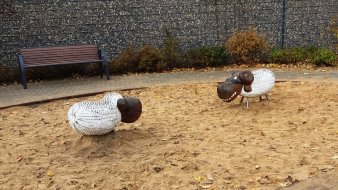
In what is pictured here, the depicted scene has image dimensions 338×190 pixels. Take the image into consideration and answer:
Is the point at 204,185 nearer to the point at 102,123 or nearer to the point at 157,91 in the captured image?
the point at 102,123

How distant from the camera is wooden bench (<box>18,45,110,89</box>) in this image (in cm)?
984

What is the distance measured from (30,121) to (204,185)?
3555 millimetres

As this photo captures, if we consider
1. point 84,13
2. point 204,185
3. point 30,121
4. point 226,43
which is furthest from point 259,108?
point 84,13

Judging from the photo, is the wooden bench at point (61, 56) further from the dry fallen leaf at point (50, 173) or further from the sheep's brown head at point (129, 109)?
the dry fallen leaf at point (50, 173)

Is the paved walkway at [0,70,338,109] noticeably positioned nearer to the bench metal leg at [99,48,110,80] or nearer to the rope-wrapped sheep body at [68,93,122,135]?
the bench metal leg at [99,48,110,80]

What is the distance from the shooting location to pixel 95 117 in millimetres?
4953

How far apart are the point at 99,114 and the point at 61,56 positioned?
5.50m

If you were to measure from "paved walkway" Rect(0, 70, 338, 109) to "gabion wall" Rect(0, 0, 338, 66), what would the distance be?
123 cm

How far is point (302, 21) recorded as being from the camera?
1213 centimetres

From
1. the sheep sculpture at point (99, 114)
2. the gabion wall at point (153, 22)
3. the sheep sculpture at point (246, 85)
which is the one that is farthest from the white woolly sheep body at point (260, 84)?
the gabion wall at point (153, 22)

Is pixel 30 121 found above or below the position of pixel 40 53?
below

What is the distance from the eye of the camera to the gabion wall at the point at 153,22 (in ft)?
35.0

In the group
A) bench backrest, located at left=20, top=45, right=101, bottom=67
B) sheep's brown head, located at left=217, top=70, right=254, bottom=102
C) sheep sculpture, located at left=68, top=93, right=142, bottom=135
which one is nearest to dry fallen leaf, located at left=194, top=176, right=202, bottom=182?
sheep sculpture, located at left=68, top=93, right=142, bottom=135

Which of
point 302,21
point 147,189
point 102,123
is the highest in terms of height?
point 302,21
